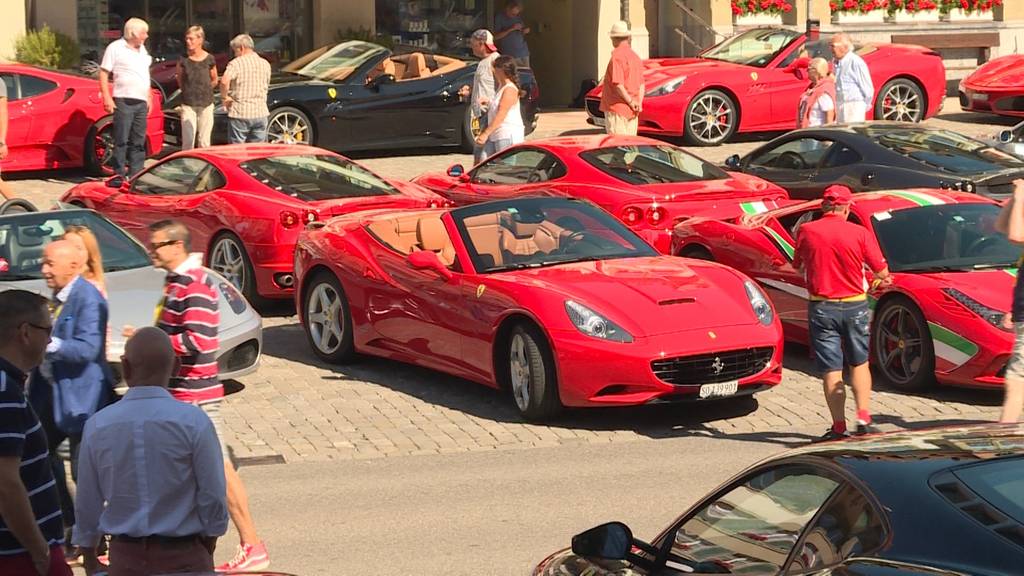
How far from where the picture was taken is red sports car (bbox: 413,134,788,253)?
15578 millimetres

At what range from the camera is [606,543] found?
5223 mm

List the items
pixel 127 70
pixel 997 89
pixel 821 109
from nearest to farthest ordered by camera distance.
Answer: pixel 821 109 < pixel 127 70 < pixel 997 89

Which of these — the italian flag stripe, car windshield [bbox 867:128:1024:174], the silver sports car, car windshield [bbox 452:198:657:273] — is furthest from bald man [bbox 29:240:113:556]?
car windshield [bbox 867:128:1024:174]

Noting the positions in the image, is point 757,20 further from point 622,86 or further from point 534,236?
point 534,236

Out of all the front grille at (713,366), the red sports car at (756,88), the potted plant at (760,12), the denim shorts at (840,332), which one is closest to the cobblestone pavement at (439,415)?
the front grille at (713,366)

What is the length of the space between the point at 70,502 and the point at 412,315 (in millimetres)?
4154

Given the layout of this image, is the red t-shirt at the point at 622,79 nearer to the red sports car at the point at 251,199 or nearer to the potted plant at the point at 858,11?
the red sports car at the point at 251,199

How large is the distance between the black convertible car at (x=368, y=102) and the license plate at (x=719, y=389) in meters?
12.2

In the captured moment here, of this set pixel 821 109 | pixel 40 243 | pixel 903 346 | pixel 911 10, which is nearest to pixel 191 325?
pixel 40 243

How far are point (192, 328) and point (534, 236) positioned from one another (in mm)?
4569

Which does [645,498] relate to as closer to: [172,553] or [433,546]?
[433,546]

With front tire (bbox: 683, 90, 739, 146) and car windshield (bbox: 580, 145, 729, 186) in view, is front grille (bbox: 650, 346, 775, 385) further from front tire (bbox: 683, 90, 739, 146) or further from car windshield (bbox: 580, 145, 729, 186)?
front tire (bbox: 683, 90, 739, 146)

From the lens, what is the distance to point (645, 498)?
9586 mm

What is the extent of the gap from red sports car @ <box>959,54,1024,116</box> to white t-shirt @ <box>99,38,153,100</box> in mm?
12977
